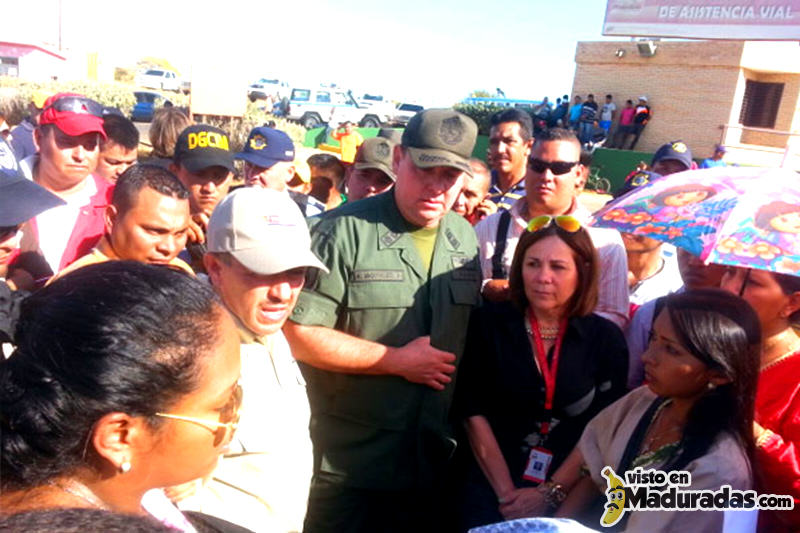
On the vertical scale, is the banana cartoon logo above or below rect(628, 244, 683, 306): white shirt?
below

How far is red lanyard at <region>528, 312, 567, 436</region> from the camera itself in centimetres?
263

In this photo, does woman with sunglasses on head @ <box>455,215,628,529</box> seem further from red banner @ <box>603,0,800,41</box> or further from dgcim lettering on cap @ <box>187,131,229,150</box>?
red banner @ <box>603,0,800,41</box>

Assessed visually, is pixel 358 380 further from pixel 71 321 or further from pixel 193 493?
pixel 71 321

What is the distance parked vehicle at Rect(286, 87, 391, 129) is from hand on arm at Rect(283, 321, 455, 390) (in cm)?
3035

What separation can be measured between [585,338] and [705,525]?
971 mm

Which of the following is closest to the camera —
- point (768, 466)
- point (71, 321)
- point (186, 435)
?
point (71, 321)

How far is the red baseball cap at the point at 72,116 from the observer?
3561 millimetres

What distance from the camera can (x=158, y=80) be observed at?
42219mm

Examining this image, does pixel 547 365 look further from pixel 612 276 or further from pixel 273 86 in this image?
pixel 273 86

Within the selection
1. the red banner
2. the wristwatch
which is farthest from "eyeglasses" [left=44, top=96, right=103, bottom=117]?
the red banner

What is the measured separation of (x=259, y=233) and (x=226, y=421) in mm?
745

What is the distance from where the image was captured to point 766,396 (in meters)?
2.27

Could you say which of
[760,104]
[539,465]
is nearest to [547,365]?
A: [539,465]

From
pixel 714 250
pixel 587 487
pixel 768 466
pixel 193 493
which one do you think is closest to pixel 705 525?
pixel 768 466
